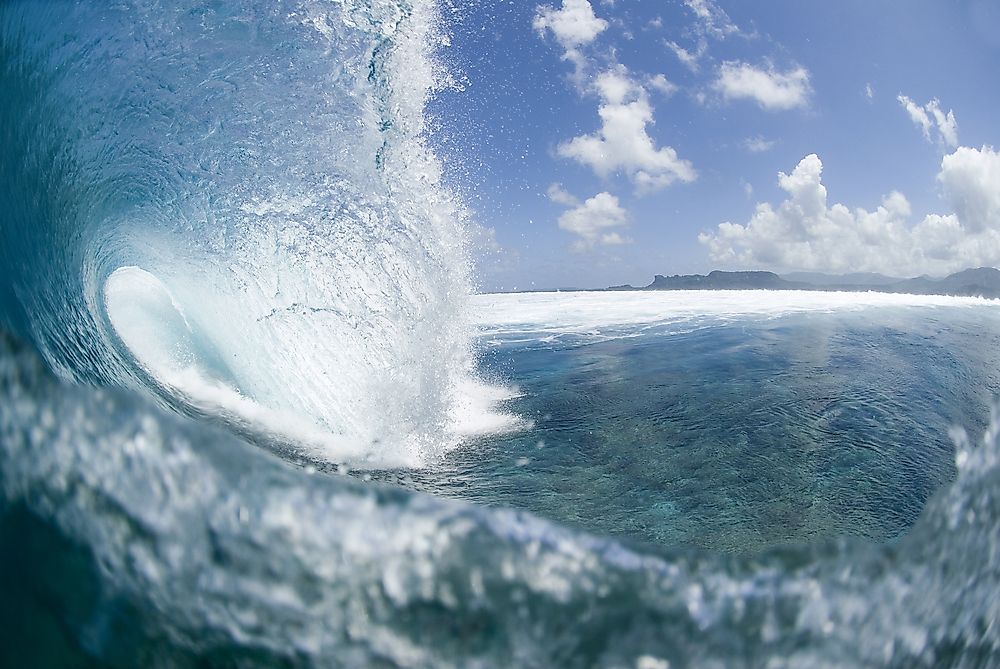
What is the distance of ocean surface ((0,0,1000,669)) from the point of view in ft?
4.22

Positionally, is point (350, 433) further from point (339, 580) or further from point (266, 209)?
point (339, 580)

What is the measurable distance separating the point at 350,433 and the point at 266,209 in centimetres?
312

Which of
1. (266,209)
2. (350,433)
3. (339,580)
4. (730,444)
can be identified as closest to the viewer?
(339,580)

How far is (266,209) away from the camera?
6.82m

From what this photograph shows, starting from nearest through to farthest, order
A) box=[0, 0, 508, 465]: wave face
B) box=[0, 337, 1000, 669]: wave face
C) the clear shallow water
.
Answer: box=[0, 337, 1000, 669]: wave face → the clear shallow water → box=[0, 0, 508, 465]: wave face

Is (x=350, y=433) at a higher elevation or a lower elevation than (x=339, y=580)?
lower

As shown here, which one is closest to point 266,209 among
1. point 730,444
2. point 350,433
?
point 350,433

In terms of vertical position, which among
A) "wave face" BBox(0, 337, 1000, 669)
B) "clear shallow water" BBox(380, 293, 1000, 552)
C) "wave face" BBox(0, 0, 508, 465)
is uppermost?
"wave face" BBox(0, 0, 508, 465)

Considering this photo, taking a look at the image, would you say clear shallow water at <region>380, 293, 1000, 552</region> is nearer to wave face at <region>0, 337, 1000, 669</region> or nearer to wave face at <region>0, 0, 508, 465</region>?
wave face at <region>0, 0, 508, 465</region>

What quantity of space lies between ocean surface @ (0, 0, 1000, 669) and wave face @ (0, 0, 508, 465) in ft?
0.12

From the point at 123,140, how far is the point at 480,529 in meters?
7.09

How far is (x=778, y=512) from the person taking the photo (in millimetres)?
4352

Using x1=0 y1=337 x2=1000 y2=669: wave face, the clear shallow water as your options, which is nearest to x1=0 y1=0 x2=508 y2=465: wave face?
the clear shallow water

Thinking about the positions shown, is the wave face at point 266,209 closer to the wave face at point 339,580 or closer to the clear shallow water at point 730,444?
the clear shallow water at point 730,444
